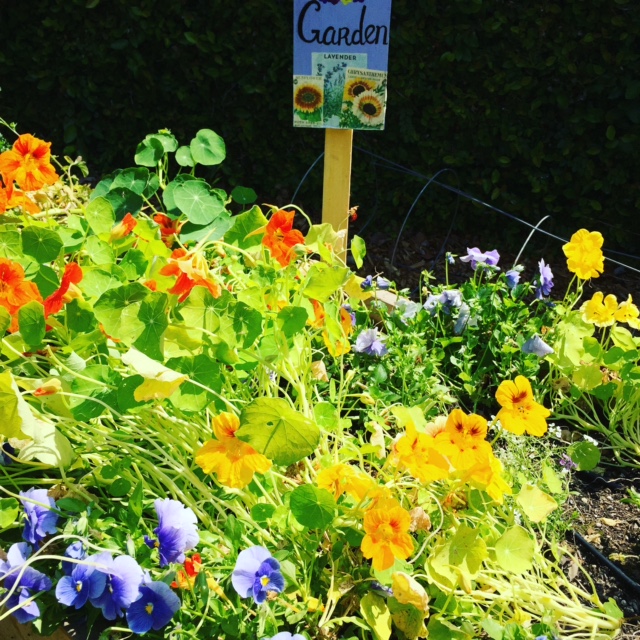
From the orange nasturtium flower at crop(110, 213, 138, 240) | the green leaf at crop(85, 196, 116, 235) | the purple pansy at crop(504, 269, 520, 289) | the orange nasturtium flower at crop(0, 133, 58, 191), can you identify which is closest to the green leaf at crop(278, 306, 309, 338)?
the orange nasturtium flower at crop(110, 213, 138, 240)

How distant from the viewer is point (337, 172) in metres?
1.99

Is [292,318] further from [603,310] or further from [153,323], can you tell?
[603,310]

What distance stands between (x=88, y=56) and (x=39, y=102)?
48 cm

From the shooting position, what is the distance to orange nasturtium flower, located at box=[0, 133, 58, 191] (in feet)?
5.23

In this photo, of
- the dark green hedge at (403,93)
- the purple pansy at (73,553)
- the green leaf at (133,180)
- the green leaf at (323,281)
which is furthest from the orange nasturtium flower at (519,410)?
the dark green hedge at (403,93)

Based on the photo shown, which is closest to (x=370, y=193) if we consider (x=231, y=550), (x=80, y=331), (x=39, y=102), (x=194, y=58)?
(x=194, y=58)

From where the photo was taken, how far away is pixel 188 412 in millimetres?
1338

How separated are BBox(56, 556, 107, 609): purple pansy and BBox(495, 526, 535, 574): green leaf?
68cm

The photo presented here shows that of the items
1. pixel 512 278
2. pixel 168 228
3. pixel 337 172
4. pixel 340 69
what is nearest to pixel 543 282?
pixel 512 278

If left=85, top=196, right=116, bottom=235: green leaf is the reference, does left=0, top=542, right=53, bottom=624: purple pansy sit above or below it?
below

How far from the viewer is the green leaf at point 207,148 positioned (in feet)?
6.25

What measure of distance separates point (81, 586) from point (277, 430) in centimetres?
41

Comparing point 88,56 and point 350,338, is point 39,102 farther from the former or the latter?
point 350,338

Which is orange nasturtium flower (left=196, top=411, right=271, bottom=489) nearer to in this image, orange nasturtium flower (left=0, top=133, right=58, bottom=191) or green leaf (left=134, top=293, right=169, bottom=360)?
green leaf (left=134, top=293, right=169, bottom=360)
